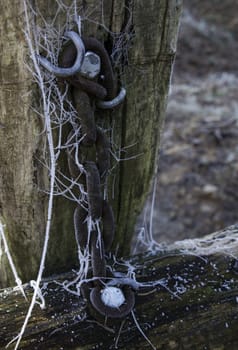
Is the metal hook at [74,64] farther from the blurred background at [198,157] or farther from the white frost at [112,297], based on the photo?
the blurred background at [198,157]

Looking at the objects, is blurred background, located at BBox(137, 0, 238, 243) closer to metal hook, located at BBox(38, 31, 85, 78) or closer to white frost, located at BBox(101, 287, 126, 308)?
white frost, located at BBox(101, 287, 126, 308)

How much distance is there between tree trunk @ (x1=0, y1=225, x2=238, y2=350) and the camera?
3.74ft

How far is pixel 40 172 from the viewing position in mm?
1291

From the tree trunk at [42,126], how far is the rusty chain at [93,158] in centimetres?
6

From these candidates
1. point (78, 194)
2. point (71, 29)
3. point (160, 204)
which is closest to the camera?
point (71, 29)

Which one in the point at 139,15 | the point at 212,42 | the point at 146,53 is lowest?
the point at 212,42

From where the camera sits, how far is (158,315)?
1.20m

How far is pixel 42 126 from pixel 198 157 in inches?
146

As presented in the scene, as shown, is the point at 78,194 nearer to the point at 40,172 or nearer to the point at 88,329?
the point at 40,172

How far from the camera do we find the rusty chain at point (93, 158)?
3.65 feet

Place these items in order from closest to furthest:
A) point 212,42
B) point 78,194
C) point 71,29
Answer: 1. point 71,29
2. point 78,194
3. point 212,42

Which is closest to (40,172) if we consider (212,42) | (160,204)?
(160,204)

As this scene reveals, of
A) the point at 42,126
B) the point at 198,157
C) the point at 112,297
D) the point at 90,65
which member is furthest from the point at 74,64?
the point at 198,157

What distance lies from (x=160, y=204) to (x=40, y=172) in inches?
125
